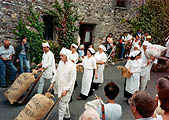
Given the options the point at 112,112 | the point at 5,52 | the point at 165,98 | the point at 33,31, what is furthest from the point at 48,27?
the point at 165,98

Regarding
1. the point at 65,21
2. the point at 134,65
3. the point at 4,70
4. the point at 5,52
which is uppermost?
the point at 65,21

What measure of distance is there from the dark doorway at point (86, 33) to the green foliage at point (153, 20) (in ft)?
8.93

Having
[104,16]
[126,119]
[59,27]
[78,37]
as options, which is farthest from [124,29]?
[126,119]

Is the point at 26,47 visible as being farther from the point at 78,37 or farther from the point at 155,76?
the point at 155,76

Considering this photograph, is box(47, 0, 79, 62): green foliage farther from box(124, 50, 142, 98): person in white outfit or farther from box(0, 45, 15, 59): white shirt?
box(124, 50, 142, 98): person in white outfit

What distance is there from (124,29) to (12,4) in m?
6.84

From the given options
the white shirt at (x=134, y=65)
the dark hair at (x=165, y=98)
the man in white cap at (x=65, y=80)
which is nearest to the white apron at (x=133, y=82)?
the white shirt at (x=134, y=65)

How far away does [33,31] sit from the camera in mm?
8578

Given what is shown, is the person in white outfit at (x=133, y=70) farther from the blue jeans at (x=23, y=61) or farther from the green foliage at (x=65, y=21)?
the green foliage at (x=65, y=21)

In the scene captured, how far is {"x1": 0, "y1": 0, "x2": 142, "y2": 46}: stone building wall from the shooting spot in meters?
7.96

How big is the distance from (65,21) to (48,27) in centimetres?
87

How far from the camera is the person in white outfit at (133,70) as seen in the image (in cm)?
616

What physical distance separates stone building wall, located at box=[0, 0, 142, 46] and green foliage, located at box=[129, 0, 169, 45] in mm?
455

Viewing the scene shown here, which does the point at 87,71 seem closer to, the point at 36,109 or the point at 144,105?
the point at 36,109
